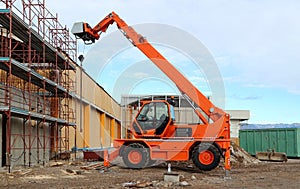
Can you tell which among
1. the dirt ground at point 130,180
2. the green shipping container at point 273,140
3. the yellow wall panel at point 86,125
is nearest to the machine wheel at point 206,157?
the dirt ground at point 130,180

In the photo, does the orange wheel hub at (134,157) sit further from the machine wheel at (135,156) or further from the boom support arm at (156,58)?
the boom support arm at (156,58)

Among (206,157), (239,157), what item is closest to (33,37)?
(206,157)

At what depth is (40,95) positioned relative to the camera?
24.7 meters

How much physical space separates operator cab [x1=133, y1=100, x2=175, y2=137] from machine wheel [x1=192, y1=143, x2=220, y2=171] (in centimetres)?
181

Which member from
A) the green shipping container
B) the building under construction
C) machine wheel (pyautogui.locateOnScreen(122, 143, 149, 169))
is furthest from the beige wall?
the green shipping container

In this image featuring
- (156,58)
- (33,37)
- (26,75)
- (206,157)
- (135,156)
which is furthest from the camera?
(33,37)

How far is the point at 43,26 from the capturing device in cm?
2256

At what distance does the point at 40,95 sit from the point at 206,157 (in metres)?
12.4

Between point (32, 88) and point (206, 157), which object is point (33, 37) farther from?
point (206, 157)

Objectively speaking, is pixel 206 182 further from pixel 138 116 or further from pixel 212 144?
pixel 138 116

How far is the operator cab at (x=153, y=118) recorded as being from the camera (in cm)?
1727

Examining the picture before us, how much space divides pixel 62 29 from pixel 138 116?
11.8m

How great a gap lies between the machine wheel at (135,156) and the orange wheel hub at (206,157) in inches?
89.1

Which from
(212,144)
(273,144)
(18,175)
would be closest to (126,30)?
(212,144)
